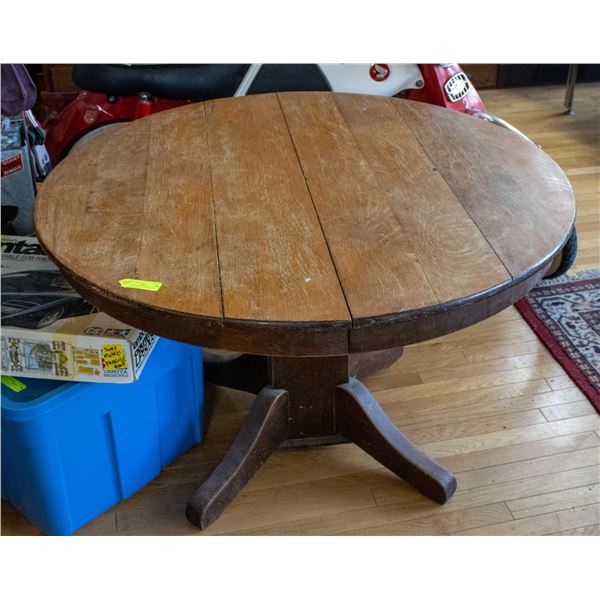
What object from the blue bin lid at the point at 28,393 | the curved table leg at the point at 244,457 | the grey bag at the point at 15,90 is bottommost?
the curved table leg at the point at 244,457

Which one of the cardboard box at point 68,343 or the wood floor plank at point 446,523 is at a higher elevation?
the cardboard box at point 68,343

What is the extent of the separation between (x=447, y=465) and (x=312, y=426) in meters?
0.29

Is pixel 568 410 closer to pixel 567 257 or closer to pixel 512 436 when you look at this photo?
pixel 512 436

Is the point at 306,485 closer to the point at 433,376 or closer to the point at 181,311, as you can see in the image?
the point at 433,376

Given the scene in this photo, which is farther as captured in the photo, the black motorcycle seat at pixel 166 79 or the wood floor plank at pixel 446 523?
the black motorcycle seat at pixel 166 79

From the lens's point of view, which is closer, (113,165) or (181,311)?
(181,311)

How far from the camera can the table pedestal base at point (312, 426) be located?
163 cm

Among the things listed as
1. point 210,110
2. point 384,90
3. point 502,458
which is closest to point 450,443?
point 502,458

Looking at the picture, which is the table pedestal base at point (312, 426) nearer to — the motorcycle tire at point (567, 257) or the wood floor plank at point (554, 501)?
the wood floor plank at point (554, 501)

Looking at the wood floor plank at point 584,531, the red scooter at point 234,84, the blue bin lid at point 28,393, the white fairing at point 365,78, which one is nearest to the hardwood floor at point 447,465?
the wood floor plank at point 584,531

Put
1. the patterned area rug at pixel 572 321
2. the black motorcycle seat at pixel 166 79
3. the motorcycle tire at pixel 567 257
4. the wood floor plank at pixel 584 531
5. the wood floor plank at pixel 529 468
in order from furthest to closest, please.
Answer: the black motorcycle seat at pixel 166 79
the motorcycle tire at pixel 567 257
the patterned area rug at pixel 572 321
the wood floor plank at pixel 529 468
the wood floor plank at pixel 584 531

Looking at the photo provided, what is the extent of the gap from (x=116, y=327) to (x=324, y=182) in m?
0.45

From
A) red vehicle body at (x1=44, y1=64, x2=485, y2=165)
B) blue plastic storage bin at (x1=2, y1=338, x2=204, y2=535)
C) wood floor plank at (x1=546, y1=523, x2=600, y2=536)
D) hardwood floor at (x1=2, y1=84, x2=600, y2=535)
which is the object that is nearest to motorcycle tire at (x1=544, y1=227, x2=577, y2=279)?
hardwood floor at (x1=2, y1=84, x2=600, y2=535)

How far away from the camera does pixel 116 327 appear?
148cm
